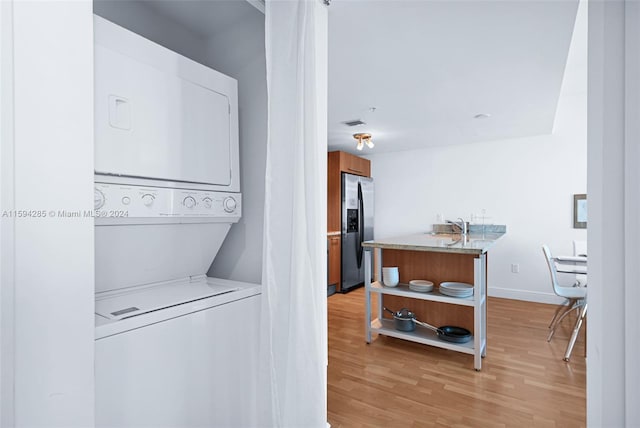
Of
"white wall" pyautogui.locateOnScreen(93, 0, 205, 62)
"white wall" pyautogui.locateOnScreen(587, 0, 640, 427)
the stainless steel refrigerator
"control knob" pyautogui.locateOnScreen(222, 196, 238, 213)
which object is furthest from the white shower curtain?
the stainless steel refrigerator

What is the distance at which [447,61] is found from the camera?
7.05 feet

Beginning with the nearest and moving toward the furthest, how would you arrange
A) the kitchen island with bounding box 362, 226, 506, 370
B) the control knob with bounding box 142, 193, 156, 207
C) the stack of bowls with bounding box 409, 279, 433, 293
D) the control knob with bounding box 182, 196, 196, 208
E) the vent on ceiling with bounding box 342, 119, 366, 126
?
the control knob with bounding box 142, 193, 156, 207
the control knob with bounding box 182, 196, 196, 208
the kitchen island with bounding box 362, 226, 506, 370
the stack of bowls with bounding box 409, 279, 433, 293
the vent on ceiling with bounding box 342, 119, 366, 126

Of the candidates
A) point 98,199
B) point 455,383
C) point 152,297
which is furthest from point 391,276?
point 98,199

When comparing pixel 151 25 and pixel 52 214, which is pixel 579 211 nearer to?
pixel 151 25

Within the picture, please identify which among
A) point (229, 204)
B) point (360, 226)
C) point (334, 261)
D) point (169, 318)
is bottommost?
→ point (334, 261)

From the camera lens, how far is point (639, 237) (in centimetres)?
69

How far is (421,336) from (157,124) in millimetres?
2539

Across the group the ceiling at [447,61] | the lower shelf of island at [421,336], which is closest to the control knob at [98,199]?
the ceiling at [447,61]

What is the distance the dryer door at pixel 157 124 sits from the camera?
1.10 m

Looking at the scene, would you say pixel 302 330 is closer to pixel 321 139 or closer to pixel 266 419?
pixel 266 419

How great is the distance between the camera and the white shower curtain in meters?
1.33

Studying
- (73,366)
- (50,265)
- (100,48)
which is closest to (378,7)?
(100,48)

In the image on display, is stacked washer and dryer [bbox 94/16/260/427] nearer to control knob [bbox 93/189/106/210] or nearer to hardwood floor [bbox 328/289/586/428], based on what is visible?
control knob [bbox 93/189/106/210]

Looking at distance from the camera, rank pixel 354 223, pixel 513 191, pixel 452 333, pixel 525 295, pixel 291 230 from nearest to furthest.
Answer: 1. pixel 291 230
2. pixel 452 333
3. pixel 525 295
4. pixel 513 191
5. pixel 354 223
